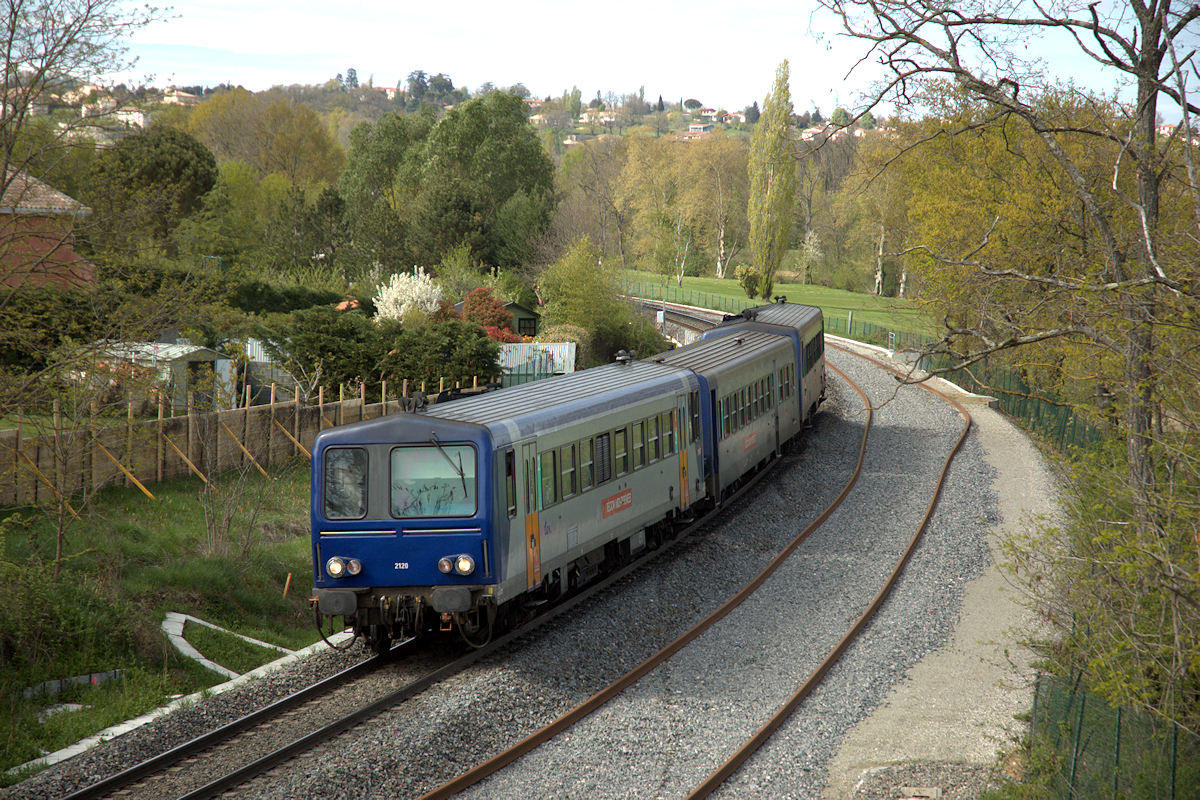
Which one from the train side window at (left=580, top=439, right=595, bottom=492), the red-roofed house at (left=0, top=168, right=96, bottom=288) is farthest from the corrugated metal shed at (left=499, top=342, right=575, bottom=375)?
the train side window at (left=580, top=439, right=595, bottom=492)

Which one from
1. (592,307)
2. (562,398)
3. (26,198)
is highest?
(26,198)

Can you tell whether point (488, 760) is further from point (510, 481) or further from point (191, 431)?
point (191, 431)

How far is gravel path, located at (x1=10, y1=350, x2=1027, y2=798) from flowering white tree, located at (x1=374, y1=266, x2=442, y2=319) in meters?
23.3

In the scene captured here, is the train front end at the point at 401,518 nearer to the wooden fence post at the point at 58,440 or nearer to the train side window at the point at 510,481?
the train side window at the point at 510,481

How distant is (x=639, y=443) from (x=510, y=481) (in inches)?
152

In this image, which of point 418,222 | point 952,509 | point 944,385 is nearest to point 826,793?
point 952,509

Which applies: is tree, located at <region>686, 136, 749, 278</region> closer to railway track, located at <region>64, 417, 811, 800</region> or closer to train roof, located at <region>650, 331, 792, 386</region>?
train roof, located at <region>650, 331, 792, 386</region>

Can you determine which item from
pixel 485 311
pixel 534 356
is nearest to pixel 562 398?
pixel 534 356

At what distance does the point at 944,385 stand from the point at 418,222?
30.3 meters

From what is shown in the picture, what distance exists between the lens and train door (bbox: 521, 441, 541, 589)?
11.7 metres

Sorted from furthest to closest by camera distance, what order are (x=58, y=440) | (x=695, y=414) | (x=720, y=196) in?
(x=720, y=196), (x=695, y=414), (x=58, y=440)

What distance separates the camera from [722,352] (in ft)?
66.9

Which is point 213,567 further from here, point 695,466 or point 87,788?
point 695,466

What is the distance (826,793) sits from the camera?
30.0 feet
